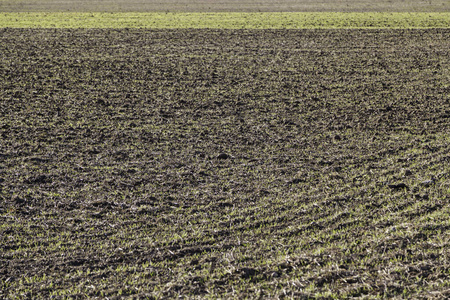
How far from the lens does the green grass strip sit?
29.4 metres

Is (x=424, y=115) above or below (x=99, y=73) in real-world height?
below

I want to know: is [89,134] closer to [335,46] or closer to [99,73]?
[99,73]

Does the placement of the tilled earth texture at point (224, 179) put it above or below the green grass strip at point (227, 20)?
below

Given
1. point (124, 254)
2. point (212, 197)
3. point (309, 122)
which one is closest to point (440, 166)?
point (309, 122)

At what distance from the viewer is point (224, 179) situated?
9.22m

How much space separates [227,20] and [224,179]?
2444 cm

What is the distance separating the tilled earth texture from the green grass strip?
11.6m

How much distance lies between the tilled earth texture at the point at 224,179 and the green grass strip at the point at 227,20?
37.9 feet

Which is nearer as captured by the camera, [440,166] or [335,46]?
[440,166]

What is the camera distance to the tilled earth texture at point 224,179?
617 centimetres

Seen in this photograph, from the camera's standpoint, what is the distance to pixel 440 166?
939 cm

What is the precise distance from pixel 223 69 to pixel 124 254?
481 inches

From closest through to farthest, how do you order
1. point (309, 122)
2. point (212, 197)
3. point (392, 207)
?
point (392, 207) < point (212, 197) < point (309, 122)

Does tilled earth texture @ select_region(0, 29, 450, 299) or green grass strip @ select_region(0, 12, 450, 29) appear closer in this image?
tilled earth texture @ select_region(0, 29, 450, 299)
